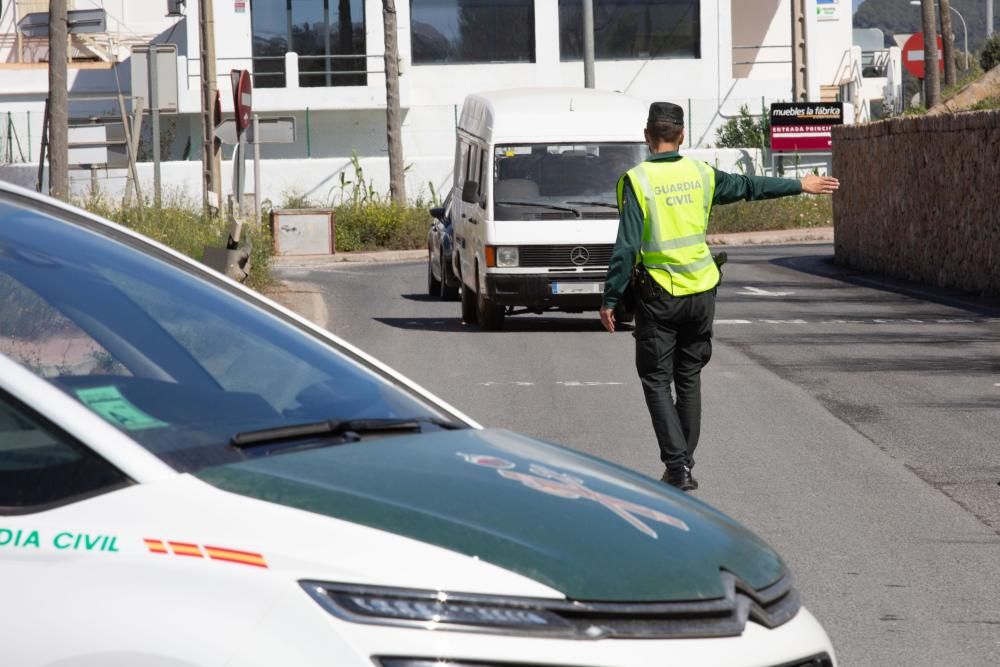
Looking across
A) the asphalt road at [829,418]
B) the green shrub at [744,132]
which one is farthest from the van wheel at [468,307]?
the green shrub at [744,132]

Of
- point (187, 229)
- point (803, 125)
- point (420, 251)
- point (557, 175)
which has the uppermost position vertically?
point (803, 125)

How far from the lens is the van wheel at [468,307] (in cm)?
1891

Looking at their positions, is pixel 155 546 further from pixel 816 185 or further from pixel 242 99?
pixel 242 99

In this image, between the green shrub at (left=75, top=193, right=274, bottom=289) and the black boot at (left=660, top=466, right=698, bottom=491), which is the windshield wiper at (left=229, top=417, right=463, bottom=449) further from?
the green shrub at (left=75, top=193, right=274, bottom=289)

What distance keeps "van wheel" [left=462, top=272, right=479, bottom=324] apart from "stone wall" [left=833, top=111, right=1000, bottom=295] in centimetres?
716

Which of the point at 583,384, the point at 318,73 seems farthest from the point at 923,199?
the point at 318,73

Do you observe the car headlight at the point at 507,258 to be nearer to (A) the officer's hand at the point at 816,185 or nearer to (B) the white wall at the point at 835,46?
(A) the officer's hand at the point at 816,185

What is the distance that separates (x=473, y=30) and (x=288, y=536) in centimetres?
4788

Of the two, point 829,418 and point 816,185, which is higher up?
point 816,185

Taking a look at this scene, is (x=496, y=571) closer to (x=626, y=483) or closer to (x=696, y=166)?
(x=626, y=483)

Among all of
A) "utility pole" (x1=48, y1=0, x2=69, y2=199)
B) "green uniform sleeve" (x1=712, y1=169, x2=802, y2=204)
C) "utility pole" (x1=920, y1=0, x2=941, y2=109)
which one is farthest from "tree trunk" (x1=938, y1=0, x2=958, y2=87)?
"green uniform sleeve" (x1=712, y1=169, x2=802, y2=204)

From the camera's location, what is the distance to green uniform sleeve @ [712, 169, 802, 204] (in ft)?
28.3

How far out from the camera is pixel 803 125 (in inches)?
1597

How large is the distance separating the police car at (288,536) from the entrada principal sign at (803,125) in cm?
3739
